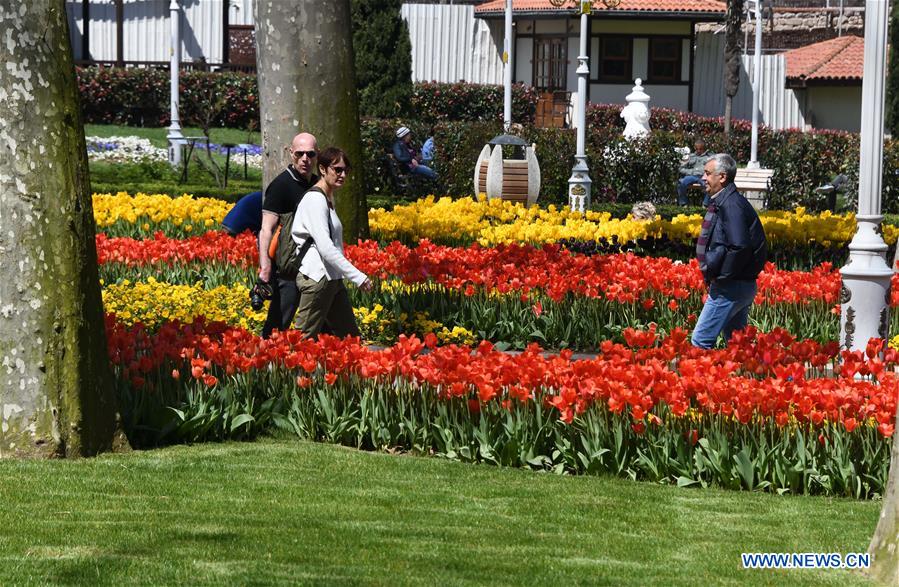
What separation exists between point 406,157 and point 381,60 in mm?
12601

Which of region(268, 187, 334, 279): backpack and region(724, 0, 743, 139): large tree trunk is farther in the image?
region(724, 0, 743, 139): large tree trunk

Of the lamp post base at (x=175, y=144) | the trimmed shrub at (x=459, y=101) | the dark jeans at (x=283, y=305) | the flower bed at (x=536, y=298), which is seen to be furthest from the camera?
the trimmed shrub at (x=459, y=101)

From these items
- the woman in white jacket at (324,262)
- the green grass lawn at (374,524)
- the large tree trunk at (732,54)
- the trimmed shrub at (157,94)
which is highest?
the large tree trunk at (732,54)

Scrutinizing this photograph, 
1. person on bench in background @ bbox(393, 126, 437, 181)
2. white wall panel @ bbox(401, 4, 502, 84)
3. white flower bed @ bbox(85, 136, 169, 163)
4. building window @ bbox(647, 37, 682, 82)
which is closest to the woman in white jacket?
person on bench in background @ bbox(393, 126, 437, 181)

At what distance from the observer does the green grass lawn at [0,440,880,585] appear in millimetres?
5789

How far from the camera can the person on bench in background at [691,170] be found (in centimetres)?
2516

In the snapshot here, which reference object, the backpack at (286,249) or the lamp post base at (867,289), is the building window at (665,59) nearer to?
the lamp post base at (867,289)

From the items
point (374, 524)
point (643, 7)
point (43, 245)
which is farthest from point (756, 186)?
point (643, 7)

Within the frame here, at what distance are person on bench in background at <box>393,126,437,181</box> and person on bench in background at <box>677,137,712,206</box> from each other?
3852mm

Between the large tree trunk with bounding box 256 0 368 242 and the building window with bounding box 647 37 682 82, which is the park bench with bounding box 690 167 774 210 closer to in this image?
the large tree trunk with bounding box 256 0 368 242

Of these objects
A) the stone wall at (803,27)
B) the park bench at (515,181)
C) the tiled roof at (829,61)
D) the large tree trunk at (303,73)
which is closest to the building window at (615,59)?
the tiled roof at (829,61)

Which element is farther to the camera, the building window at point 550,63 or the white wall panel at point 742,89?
the white wall panel at point 742,89

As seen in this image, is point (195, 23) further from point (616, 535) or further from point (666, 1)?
point (616, 535)

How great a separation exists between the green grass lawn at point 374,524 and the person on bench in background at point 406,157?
1716 cm
